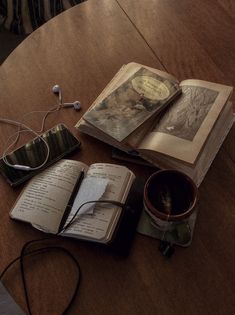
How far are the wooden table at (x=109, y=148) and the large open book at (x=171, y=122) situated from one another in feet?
0.12

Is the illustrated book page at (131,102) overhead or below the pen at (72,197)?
overhead

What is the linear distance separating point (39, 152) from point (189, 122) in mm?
342

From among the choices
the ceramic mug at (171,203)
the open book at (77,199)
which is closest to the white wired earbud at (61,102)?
the open book at (77,199)

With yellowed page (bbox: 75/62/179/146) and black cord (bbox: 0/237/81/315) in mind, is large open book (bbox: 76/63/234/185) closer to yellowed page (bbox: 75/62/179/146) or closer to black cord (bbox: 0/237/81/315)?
yellowed page (bbox: 75/62/179/146)

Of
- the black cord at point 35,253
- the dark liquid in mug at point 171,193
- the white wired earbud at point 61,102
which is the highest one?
the white wired earbud at point 61,102

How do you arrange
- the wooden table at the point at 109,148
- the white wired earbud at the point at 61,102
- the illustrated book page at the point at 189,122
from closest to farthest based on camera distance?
1. the wooden table at the point at 109,148
2. the illustrated book page at the point at 189,122
3. the white wired earbud at the point at 61,102

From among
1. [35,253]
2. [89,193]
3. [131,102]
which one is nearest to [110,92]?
[131,102]

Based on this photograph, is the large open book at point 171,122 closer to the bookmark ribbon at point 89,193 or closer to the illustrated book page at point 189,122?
the illustrated book page at point 189,122

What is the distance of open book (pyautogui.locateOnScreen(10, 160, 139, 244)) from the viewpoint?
2.22 ft

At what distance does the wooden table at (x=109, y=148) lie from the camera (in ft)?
2.08

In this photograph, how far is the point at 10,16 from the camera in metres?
1.85

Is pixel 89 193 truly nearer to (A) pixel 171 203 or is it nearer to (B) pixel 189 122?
(A) pixel 171 203

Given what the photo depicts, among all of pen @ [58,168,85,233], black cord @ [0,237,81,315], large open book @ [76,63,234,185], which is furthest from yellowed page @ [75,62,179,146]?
black cord @ [0,237,81,315]

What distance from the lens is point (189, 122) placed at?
31.0 inches
